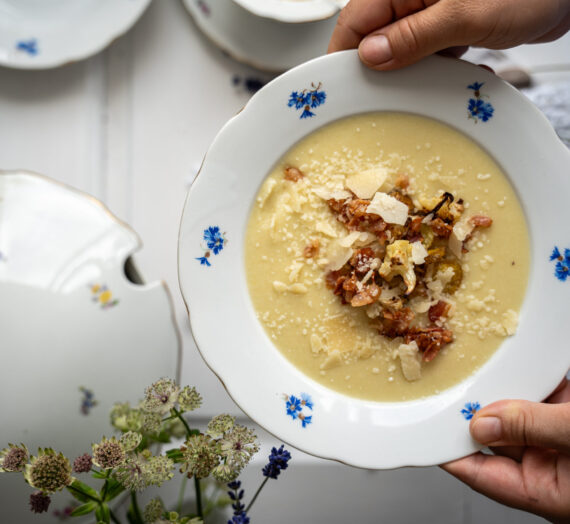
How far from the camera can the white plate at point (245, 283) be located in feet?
3.57

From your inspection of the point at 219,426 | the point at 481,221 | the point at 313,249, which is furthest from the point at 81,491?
the point at 481,221

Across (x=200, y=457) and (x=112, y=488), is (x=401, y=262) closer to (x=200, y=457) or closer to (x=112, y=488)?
(x=200, y=457)

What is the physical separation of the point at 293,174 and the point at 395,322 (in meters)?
0.38

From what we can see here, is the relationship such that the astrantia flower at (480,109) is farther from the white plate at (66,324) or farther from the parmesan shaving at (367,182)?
the white plate at (66,324)

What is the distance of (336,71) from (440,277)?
0.48m

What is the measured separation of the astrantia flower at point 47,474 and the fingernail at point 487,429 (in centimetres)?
77

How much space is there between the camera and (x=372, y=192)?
3.60ft

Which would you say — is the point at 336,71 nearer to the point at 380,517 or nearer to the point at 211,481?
the point at 211,481

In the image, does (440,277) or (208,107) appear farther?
(208,107)

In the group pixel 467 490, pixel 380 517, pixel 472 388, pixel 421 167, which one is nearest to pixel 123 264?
pixel 421 167

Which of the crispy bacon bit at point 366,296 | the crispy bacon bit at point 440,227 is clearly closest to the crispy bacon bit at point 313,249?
the crispy bacon bit at point 366,296

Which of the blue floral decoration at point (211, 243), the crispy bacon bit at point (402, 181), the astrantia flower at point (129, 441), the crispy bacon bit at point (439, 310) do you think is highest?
the crispy bacon bit at point (402, 181)

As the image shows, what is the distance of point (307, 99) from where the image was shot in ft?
3.63

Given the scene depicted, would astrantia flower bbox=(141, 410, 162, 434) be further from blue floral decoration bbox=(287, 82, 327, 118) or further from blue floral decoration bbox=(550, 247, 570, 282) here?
blue floral decoration bbox=(550, 247, 570, 282)
